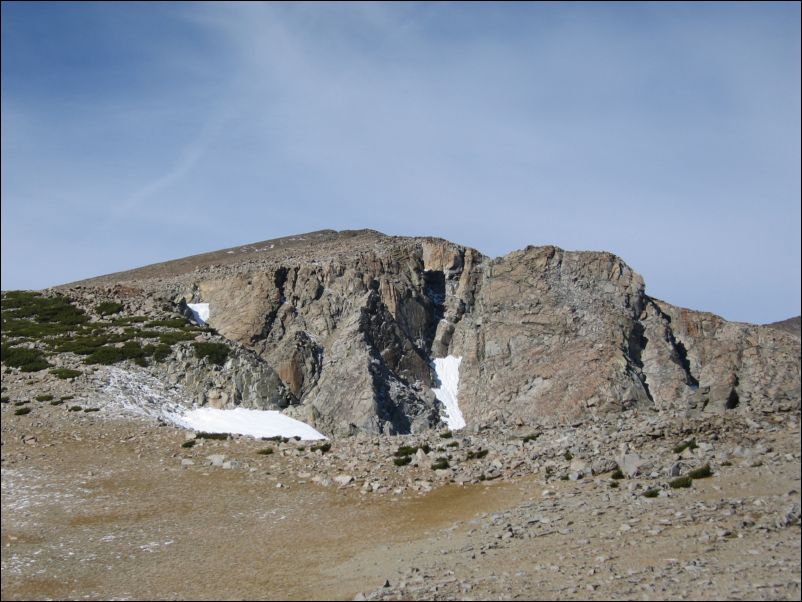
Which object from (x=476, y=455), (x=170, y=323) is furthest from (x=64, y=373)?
(x=476, y=455)

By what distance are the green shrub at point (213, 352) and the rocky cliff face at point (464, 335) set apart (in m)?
2.15

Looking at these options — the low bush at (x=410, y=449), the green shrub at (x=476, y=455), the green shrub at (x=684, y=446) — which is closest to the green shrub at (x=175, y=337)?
the low bush at (x=410, y=449)

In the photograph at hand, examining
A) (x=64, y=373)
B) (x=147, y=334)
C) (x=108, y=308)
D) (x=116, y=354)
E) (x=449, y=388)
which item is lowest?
(x=449, y=388)

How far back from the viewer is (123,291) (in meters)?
66.2

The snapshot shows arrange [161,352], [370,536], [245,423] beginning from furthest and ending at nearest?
[161,352] < [245,423] < [370,536]

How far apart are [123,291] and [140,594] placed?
52.1 metres

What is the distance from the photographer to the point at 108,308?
5772 centimetres

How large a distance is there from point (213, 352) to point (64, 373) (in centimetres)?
1324

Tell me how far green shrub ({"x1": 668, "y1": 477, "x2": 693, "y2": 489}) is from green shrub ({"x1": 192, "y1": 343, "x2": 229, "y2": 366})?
35.0 meters

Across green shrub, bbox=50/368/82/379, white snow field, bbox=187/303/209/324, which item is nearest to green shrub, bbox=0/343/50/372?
green shrub, bbox=50/368/82/379

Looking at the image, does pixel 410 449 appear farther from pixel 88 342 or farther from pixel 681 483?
pixel 88 342

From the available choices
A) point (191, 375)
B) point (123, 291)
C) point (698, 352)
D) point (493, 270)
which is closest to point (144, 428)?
point (191, 375)

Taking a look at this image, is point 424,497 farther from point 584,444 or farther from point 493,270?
point 493,270

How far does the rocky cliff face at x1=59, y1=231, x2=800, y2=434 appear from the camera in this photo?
60.4m
